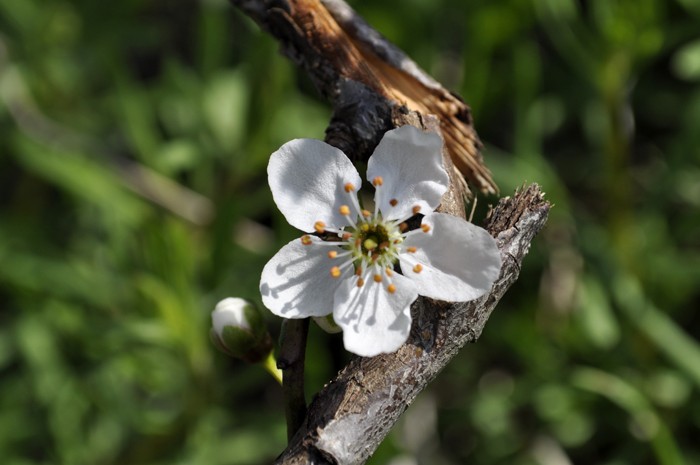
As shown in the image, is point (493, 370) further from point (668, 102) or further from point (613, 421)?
point (668, 102)

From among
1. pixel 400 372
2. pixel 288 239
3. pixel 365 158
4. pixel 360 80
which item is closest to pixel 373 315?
pixel 400 372

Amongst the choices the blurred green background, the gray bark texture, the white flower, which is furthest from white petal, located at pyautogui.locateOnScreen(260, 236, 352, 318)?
the blurred green background

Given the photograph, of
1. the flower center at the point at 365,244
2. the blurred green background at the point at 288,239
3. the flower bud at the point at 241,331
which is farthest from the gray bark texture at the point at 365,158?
the blurred green background at the point at 288,239

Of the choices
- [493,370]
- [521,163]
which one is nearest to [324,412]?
[521,163]

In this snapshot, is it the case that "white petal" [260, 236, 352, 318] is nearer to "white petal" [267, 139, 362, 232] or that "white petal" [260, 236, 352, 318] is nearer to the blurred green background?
"white petal" [267, 139, 362, 232]

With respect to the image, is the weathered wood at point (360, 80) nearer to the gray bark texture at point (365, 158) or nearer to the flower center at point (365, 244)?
the gray bark texture at point (365, 158)

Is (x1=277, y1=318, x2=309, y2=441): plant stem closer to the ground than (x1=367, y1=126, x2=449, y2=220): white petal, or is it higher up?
closer to the ground
